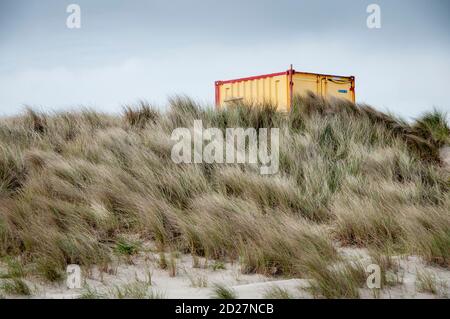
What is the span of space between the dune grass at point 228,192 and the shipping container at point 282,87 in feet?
3.78

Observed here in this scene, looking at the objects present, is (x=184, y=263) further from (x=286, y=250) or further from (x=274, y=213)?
(x=274, y=213)

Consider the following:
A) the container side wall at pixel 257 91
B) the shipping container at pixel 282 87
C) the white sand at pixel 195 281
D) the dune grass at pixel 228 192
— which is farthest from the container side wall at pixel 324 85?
the white sand at pixel 195 281

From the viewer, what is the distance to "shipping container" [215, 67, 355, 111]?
39.9 feet

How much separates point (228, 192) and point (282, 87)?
5.61 metres

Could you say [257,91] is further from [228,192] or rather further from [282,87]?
[228,192]

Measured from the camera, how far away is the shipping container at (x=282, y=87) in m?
12.2

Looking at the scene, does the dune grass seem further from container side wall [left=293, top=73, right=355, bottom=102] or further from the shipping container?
container side wall [left=293, top=73, right=355, bottom=102]

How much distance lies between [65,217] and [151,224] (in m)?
1.09

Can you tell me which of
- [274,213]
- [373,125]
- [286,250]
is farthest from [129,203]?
[373,125]

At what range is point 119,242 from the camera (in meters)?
5.83

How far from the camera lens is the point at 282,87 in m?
12.4

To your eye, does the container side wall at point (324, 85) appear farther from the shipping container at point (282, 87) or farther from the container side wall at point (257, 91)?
the container side wall at point (257, 91)

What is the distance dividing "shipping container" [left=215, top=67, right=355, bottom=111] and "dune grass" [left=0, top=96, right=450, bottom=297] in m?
1.15

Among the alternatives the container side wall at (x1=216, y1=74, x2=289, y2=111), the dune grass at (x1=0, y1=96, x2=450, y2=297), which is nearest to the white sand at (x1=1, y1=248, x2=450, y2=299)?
the dune grass at (x1=0, y1=96, x2=450, y2=297)
